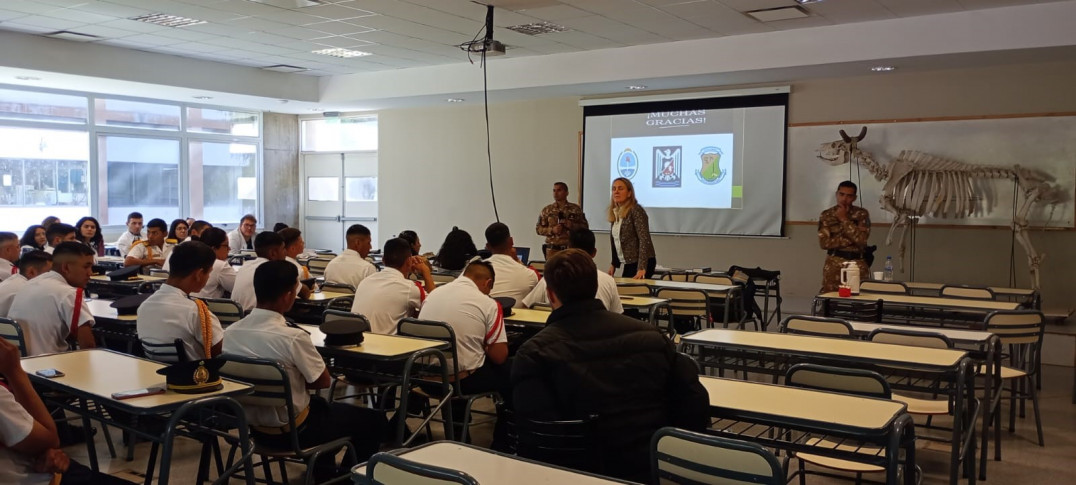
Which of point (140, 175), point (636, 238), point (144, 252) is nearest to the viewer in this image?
point (636, 238)

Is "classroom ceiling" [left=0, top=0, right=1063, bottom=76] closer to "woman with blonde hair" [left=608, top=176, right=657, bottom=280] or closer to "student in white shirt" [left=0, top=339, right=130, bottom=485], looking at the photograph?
"woman with blonde hair" [left=608, top=176, right=657, bottom=280]

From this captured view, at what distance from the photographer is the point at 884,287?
6.09 meters

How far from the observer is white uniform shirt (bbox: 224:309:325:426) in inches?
121

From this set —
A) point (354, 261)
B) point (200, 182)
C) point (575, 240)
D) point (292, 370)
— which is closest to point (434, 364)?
point (292, 370)

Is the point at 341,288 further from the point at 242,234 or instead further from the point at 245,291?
the point at 242,234

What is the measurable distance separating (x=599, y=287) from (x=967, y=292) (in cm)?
327

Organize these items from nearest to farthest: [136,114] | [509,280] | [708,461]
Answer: [708,461] < [509,280] < [136,114]

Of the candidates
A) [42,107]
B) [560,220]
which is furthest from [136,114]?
[560,220]

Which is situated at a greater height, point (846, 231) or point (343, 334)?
point (846, 231)

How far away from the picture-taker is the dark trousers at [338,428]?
3.13 metres

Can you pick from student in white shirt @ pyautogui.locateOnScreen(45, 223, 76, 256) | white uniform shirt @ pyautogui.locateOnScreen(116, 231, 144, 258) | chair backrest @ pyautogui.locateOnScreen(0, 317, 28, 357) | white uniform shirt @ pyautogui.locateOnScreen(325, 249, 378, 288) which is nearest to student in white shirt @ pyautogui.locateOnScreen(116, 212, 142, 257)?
white uniform shirt @ pyautogui.locateOnScreen(116, 231, 144, 258)

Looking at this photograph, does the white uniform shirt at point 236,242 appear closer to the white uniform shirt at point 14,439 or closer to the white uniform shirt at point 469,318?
the white uniform shirt at point 469,318

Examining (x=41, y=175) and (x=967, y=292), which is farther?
(x=41, y=175)

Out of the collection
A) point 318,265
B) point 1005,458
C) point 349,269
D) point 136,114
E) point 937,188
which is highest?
point 136,114
